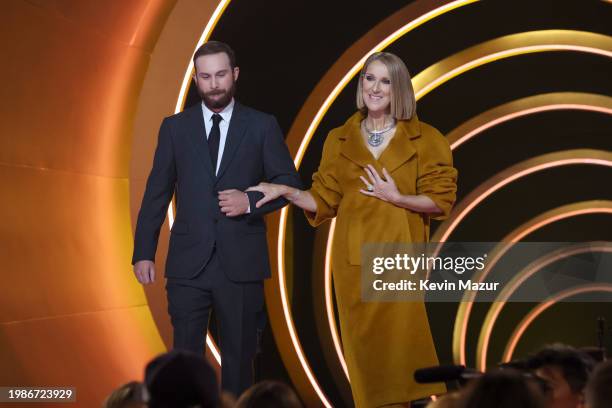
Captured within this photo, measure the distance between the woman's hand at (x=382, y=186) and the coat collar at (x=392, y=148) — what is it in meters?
0.08

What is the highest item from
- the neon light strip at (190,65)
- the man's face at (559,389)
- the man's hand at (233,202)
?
the neon light strip at (190,65)

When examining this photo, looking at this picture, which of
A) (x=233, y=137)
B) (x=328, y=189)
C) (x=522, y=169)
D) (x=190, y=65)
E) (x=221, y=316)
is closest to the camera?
(x=221, y=316)

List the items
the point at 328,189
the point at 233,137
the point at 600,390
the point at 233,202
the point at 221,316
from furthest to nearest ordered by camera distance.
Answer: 1. the point at 328,189
2. the point at 233,137
3. the point at 221,316
4. the point at 233,202
5. the point at 600,390

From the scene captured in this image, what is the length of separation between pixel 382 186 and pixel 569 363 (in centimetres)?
194

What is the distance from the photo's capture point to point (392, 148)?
20.3ft

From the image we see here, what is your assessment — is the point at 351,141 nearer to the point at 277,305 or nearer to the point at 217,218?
the point at 217,218

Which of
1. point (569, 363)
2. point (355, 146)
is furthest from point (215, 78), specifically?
point (569, 363)

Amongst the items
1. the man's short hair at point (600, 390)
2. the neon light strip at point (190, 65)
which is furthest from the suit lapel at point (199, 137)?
the man's short hair at point (600, 390)

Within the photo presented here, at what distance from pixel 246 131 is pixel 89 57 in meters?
1.49

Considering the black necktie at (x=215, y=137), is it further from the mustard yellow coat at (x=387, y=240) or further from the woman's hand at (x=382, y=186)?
the woman's hand at (x=382, y=186)

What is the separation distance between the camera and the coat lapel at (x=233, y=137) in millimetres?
6195

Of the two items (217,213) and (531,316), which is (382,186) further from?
(531,316)

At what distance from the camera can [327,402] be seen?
883 centimetres

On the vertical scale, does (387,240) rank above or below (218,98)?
below
